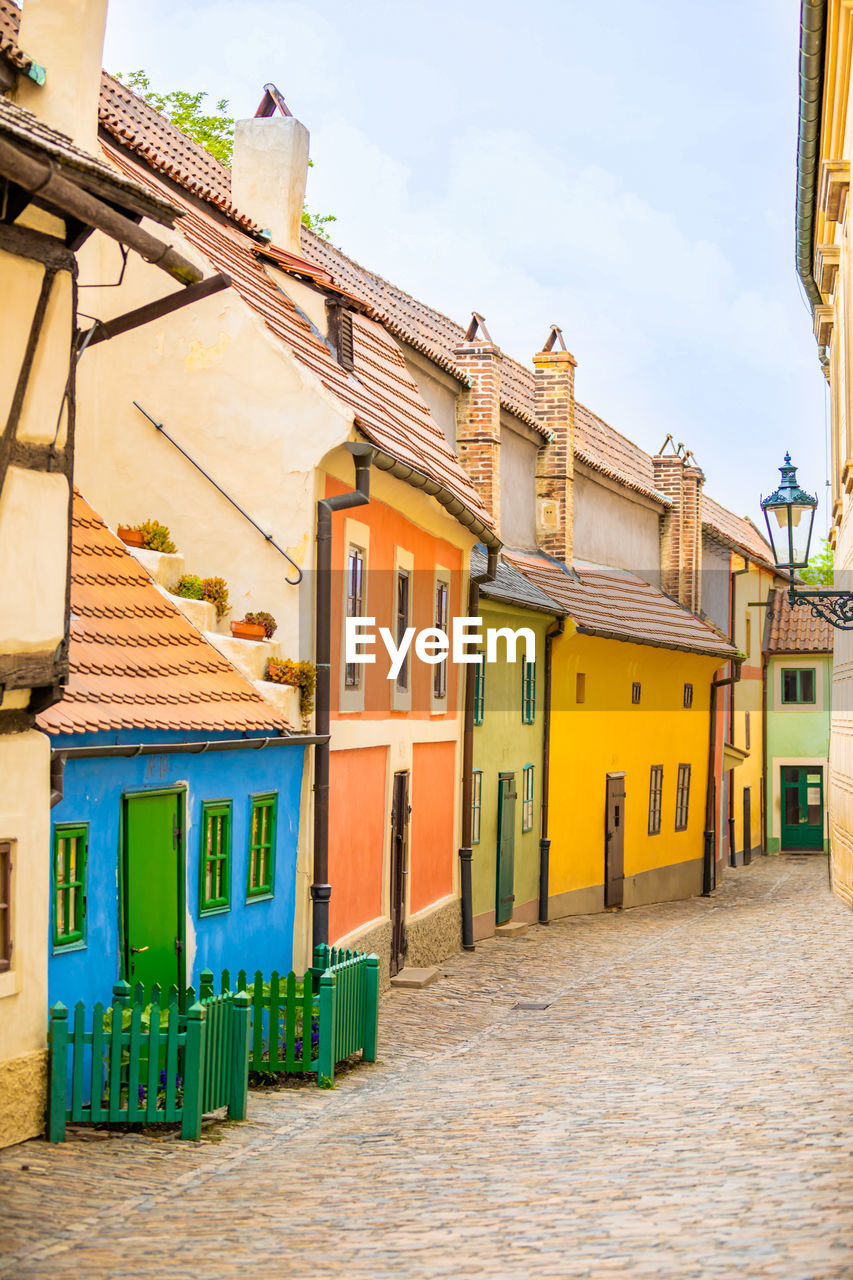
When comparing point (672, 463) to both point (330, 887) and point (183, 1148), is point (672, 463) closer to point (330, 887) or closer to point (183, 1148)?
point (330, 887)

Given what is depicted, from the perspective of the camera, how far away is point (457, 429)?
81.1 feet

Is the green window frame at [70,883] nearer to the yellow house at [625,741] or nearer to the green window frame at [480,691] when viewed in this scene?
the green window frame at [480,691]

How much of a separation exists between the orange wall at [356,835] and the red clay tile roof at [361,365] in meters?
3.07

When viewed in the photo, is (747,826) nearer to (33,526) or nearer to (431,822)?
(431,822)

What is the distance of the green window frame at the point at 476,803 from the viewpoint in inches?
824

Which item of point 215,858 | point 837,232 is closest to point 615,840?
point 837,232

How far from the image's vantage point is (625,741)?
2850 centimetres

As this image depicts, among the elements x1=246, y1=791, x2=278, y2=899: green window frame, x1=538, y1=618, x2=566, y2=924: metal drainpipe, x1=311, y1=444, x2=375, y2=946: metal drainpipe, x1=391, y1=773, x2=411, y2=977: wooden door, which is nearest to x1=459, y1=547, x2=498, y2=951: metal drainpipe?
x1=391, y1=773, x2=411, y2=977: wooden door

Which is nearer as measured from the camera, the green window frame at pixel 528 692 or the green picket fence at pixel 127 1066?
the green picket fence at pixel 127 1066

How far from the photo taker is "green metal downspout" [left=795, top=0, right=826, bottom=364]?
12.4 m

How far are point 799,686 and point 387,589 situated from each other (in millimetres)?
32089

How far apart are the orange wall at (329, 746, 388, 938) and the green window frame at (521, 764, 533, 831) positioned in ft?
22.7

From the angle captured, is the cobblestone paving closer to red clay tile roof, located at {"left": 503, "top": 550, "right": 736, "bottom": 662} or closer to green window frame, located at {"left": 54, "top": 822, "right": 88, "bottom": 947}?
green window frame, located at {"left": 54, "top": 822, "right": 88, "bottom": 947}
